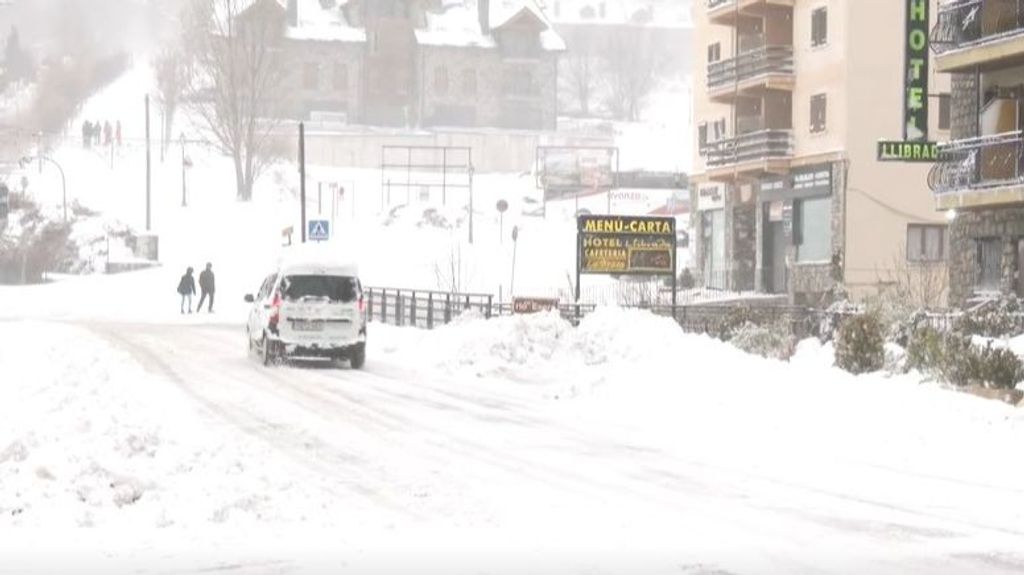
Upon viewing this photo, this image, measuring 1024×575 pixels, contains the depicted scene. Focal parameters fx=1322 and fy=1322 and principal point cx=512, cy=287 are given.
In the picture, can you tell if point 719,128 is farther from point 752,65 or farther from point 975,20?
point 975,20

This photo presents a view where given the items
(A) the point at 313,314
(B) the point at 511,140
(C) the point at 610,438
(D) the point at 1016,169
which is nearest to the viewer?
(C) the point at 610,438

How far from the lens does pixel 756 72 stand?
1857 inches

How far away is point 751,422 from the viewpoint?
626 inches

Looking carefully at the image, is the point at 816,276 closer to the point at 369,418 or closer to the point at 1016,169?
the point at 1016,169

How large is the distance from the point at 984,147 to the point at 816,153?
14.3 m

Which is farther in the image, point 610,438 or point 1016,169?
point 1016,169

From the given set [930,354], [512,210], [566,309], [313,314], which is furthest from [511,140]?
[930,354]

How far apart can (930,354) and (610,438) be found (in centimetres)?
→ 555

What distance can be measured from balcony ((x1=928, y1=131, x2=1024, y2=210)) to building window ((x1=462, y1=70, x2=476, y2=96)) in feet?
221

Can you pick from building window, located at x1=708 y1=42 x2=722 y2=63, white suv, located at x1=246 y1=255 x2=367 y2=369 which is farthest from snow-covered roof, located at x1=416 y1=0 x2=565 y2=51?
white suv, located at x1=246 y1=255 x2=367 y2=369

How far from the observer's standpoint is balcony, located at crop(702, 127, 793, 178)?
46.2 meters

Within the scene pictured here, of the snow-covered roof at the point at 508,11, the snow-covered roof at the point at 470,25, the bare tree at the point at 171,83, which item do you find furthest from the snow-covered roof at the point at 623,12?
the bare tree at the point at 171,83

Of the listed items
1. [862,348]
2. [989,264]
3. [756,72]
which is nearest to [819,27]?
[756,72]

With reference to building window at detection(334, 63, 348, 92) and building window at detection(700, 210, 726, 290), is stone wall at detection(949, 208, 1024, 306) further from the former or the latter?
building window at detection(334, 63, 348, 92)
